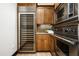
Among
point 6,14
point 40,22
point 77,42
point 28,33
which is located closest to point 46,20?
point 40,22

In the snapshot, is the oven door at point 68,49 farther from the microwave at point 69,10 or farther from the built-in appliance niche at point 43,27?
the built-in appliance niche at point 43,27

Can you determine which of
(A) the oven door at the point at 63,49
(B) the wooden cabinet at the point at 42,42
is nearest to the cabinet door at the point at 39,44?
(B) the wooden cabinet at the point at 42,42

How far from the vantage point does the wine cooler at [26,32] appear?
12.9ft

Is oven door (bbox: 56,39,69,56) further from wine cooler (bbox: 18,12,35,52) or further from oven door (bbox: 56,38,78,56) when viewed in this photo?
wine cooler (bbox: 18,12,35,52)

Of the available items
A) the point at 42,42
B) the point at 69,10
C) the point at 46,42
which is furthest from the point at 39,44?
the point at 69,10

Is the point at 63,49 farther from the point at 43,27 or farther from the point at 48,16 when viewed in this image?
the point at 43,27

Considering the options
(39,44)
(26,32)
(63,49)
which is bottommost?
(39,44)

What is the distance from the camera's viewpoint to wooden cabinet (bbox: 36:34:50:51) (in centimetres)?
409

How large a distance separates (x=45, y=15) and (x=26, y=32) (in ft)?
3.24

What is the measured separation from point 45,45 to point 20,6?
158 centimetres

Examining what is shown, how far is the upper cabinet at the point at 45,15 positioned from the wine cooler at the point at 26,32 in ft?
1.64

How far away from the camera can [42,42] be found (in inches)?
162

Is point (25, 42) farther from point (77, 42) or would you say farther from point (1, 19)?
point (77, 42)

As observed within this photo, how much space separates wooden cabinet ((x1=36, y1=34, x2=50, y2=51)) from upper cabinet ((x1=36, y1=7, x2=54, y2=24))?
1.95 ft
